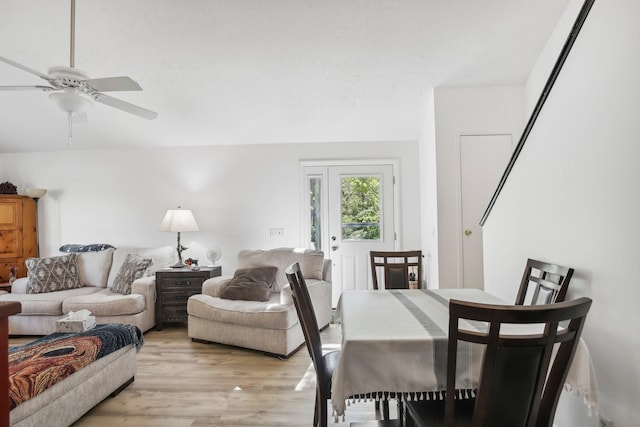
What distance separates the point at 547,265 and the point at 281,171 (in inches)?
134

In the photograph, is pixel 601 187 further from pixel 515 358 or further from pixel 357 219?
pixel 357 219

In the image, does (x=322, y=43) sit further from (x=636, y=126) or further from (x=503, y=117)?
(x=636, y=126)

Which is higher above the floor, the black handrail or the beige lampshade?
the black handrail

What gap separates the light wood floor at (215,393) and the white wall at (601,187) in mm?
1300

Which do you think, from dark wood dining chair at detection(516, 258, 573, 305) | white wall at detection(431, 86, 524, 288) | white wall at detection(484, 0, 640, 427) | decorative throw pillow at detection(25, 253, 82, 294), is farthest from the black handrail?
decorative throw pillow at detection(25, 253, 82, 294)

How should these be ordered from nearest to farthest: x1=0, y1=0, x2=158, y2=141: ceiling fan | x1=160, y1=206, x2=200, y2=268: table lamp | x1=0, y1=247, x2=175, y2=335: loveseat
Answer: x1=0, y1=0, x2=158, y2=141: ceiling fan < x1=0, y1=247, x2=175, y2=335: loveseat < x1=160, y1=206, x2=200, y2=268: table lamp

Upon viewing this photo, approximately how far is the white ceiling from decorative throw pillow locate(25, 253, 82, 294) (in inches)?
66.0

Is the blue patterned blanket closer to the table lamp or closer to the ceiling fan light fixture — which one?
the ceiling fan light fixture

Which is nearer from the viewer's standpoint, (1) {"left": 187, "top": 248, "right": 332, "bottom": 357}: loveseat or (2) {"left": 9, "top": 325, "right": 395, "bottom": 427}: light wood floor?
(2) {"left": 9, "top": 325, "right": 395, "bottom": 427}: light wood floor

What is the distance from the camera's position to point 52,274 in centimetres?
393

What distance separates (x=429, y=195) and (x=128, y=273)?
3.42 m

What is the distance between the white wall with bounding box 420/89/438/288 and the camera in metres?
3.54

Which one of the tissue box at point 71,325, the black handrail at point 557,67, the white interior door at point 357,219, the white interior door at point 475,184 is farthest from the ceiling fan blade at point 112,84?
the white interior door at point 475,184

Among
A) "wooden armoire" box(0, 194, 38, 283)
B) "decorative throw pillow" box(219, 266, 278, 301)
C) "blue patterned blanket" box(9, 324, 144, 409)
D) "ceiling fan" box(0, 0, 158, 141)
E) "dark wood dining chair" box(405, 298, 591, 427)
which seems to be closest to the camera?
"dark wood dining chair" box(405, 298, 591, 427)
